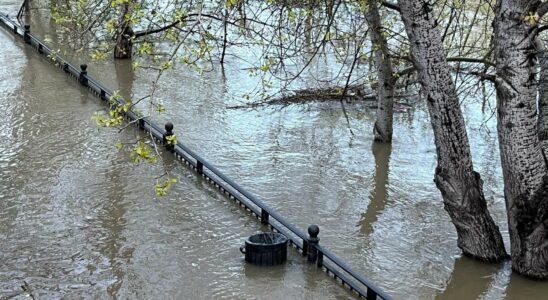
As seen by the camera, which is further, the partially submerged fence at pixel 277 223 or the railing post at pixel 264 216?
the railing post at pixel 264 216

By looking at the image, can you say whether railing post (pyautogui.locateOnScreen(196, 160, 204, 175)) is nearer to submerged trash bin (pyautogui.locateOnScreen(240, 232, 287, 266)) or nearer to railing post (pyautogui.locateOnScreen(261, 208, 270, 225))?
railing post (pyautogui.locateOnScreen(261, 208, 270, 225))

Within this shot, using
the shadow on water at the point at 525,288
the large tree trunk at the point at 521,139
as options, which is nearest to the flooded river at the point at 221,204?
the shadow on water at the point at 525,288

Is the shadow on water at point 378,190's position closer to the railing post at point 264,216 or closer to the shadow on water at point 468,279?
A: the railing post at point 264,216

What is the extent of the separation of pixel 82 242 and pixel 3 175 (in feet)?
8.79

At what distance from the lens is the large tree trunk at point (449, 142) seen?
7898mm

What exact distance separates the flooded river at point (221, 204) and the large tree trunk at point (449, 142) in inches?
13.5

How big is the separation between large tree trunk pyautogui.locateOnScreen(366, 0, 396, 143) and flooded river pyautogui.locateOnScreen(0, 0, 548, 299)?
0.99ft

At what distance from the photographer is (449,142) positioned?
8.20 m

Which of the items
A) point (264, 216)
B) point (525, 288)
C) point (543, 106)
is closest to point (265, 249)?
point (264, 216)

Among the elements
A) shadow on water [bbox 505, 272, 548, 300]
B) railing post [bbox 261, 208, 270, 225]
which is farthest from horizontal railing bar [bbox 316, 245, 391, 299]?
shadow on water [bbox 505, 272, 548, 300]

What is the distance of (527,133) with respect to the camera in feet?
25.8

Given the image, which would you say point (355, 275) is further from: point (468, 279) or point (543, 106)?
point (543, 106)

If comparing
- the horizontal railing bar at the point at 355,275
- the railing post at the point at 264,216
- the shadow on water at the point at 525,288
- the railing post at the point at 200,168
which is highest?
the railing post at the point at 200,168

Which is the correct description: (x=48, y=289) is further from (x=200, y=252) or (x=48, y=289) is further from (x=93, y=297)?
(x=200, y=252)
